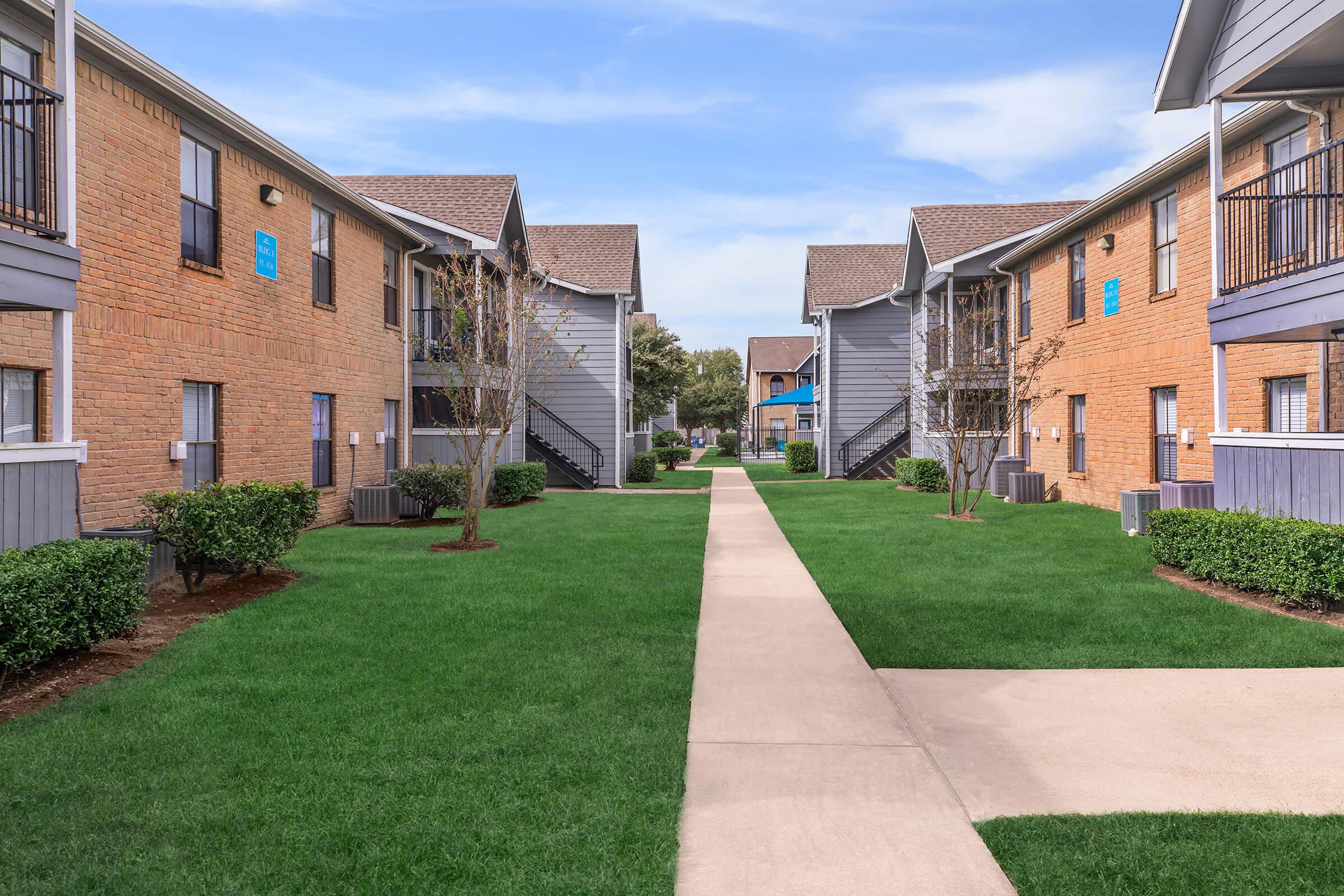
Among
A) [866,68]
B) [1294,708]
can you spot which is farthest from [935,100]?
[1294,708]

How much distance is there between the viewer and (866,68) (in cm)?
1734

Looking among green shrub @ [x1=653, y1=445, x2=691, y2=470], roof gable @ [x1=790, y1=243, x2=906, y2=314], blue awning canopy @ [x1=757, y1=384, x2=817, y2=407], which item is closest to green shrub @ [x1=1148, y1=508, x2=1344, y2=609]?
roof gable @ [x1=790, y1=243, x2=906, y2=314]

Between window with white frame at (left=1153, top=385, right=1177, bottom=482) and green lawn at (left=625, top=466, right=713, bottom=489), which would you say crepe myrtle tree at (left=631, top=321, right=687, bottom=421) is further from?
window with white frame at (left=1153, top=385, right=1177, bottom=482)

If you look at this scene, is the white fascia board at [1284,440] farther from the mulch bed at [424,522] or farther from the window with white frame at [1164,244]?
the mulch bed at [424,522]

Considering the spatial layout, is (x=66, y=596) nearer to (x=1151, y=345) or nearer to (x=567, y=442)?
(x=1151, y=345)

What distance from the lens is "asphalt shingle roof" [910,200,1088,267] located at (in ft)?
72.4

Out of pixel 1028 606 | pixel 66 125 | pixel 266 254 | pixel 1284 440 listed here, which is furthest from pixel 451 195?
pixel 1284 440

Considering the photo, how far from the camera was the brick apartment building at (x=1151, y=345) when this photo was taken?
1129cm

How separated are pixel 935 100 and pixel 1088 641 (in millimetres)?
14619

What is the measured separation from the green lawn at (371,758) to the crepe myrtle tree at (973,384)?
993 cm

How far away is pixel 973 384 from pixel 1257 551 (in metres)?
14.1

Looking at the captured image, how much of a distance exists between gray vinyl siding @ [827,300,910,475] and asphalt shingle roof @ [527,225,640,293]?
7.63 metres

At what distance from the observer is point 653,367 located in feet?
118

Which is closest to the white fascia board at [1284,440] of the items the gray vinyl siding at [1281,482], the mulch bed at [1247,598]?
the gray vinyl siding at [1281,482]
